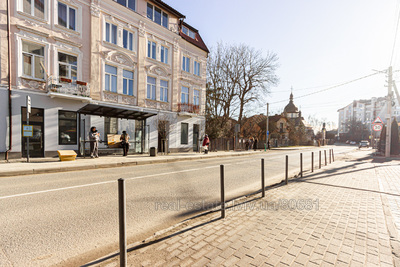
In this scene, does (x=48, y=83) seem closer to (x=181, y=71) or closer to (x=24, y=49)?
(x=24, y=49)

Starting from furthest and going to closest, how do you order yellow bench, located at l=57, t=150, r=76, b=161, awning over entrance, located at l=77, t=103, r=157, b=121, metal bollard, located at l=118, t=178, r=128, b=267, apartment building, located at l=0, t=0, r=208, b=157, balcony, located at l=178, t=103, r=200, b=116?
balcony, located at l=178, t=103, r=200, b=116 → awning over entrance, located at l=77, t=103, r=157, b=121 → apartment building, located at l=0, t=0, r=208, b=157 → yellow bench, located at l=57, t=150, r=76, b=161 → metal bollard, located at l=118, t=178, r=128, b=267

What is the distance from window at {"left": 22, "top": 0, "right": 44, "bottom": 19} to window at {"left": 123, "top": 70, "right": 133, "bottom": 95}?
594 centimetres

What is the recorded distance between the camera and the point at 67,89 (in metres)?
12.6

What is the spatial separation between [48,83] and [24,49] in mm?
2200

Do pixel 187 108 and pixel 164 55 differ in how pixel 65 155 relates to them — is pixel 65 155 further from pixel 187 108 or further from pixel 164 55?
pixel 164 55

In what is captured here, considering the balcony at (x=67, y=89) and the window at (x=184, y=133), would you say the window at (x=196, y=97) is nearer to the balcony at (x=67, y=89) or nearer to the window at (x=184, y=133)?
the window at (x=184, y=133)

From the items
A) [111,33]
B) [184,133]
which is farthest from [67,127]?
[184,133]

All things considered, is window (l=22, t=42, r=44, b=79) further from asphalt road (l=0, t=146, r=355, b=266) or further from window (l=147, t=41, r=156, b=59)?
asphalt road (l=0, t=146, r=355, b=266)

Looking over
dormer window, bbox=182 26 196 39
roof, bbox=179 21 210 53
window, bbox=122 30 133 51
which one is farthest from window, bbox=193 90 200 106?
window, bbox=122 30 133 51

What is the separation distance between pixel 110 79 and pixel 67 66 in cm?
287

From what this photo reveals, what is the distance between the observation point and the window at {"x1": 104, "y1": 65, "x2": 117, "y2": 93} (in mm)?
14930

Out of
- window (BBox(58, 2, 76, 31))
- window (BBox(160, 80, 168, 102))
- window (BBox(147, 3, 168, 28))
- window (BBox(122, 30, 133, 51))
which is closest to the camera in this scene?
window (BBox(58, 2, 76, 31))

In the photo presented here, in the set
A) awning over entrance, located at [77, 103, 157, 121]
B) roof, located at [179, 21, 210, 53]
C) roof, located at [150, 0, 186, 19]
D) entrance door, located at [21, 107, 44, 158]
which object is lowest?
entrance door, located at [21, 107, 44, 158]

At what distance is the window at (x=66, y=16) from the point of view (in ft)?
41.8
